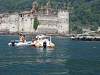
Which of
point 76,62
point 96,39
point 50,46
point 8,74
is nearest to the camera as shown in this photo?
point 8,74

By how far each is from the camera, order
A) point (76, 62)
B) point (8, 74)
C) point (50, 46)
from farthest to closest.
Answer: point (50, 46), point (76, 62), point (8, 74)

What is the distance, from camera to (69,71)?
62906 mm

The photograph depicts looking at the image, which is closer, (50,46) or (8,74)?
(8,74)

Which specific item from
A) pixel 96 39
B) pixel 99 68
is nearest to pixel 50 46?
pixel 99 68

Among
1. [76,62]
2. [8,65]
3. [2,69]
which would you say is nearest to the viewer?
[2,69]

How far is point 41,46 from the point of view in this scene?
12162 centimetres

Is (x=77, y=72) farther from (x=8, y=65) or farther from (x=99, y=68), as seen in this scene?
(x=8, y=65)

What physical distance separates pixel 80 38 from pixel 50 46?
6947cm

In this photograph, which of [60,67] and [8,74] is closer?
[8,74]

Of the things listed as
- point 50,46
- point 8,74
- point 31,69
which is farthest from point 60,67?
point 50,46

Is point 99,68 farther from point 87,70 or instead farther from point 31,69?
point 31,69

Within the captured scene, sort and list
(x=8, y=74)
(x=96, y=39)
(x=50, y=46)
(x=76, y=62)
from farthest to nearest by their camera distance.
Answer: (x=96, y=39), (x=50, y=46), (x=76, y=62), (x=8, y=74)

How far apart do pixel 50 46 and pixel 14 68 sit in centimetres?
5499

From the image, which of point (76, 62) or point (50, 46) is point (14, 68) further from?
point (50, 46)
